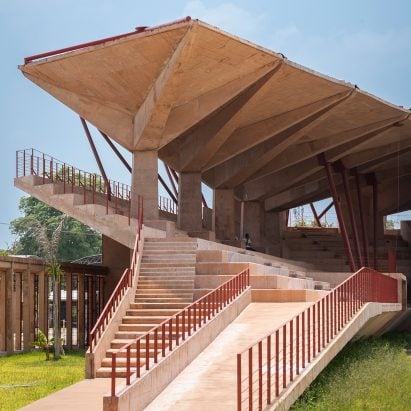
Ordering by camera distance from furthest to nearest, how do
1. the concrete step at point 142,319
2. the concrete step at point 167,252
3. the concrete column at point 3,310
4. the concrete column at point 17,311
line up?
the concrete column at point 17,311, the concrete column at point 3,310, the concrete step at point 167,252, the concrete step at point 142,319

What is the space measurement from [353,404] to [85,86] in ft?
62.1

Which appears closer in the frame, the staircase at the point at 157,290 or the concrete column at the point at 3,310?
A: the staircase at the point at 157,290

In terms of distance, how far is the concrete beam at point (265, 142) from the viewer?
35125 millimetres

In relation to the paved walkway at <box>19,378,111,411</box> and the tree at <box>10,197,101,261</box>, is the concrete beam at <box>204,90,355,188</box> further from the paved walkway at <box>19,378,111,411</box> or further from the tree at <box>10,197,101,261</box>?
the tree at <box>10,197,101,261</box>

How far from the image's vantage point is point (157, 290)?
2153cm

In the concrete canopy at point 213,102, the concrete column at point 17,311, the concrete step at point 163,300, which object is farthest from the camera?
the concrete canopy at point 213,102

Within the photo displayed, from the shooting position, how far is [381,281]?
24.7 metres

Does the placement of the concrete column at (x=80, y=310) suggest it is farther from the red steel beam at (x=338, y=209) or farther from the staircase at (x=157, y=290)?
the red steel beam at (x=338, y=209)

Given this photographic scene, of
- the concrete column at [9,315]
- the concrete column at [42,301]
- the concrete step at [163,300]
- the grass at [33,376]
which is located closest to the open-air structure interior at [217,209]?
the concrete step at [163,300]

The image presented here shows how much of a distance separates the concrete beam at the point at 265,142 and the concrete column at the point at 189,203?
307 cm

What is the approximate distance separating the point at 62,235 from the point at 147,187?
167ft

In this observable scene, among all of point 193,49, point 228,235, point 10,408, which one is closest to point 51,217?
point 228,235

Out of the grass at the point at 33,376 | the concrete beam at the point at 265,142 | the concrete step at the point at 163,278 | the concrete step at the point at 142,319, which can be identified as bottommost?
the grass at the point at 33,376

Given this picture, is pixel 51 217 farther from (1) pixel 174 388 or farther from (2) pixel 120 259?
(1) pixel 174 388
